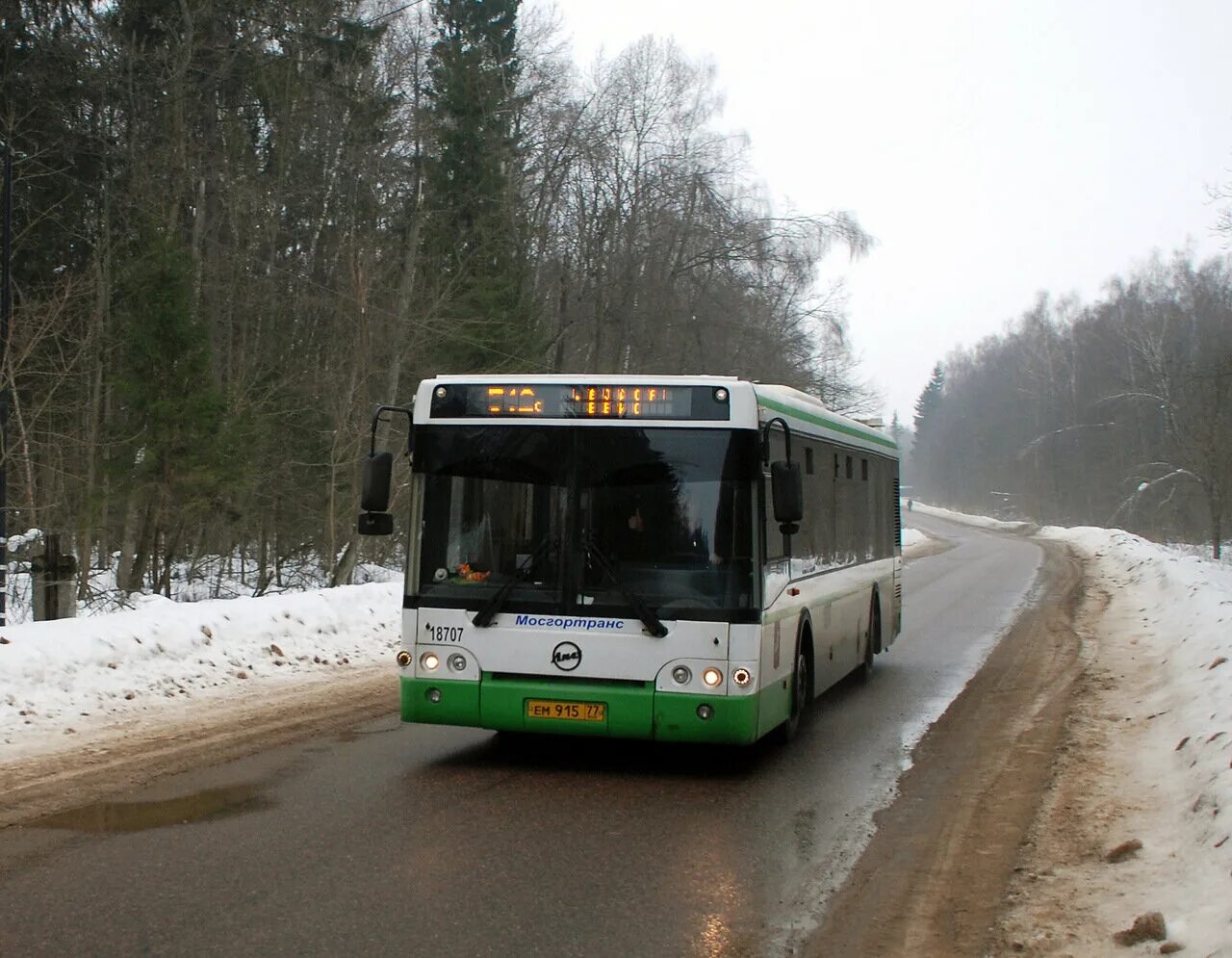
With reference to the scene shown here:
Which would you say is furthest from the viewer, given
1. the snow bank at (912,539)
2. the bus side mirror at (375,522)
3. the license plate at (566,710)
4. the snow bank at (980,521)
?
the snow bank at (980,521)

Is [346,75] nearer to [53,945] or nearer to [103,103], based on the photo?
[103,103]

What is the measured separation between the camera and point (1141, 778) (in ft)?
29.0

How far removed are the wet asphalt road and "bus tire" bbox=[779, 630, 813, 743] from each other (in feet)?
0.60

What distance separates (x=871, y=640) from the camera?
1482 centimetres

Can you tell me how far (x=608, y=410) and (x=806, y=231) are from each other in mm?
27008

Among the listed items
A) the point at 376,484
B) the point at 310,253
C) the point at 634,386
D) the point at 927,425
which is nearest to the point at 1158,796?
→ the point at 634,386

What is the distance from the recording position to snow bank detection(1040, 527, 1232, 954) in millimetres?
5945

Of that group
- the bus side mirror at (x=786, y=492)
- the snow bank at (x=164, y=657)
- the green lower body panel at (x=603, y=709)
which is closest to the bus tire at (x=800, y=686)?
the green lower body panel at (x=603, y=709)

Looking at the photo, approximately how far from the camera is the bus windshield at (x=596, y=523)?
8.77 m

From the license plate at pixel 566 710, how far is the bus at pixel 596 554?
1 cm

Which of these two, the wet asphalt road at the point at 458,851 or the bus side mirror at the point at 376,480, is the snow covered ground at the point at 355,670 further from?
the bus side mirror at the point at 376,480

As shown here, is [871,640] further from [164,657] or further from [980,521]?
[980,521]

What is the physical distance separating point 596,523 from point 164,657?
5.62m

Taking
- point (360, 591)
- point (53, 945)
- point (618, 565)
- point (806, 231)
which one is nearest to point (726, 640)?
point (618, 565)
